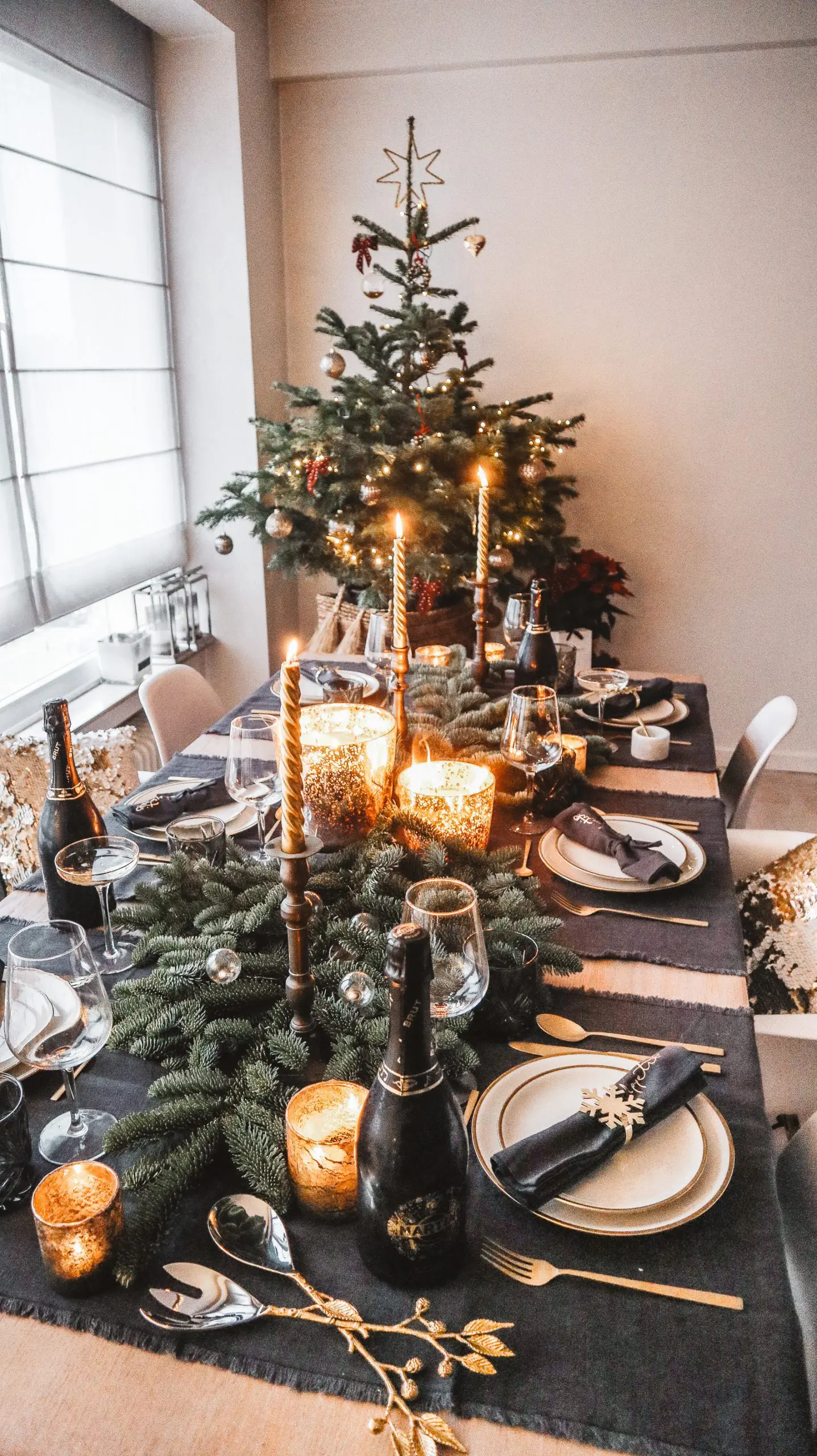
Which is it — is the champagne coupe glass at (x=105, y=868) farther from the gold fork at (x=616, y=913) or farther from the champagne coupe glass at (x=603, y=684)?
the champagne coupe glass at (x=603, y=684)

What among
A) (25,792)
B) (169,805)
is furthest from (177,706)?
(169,805)

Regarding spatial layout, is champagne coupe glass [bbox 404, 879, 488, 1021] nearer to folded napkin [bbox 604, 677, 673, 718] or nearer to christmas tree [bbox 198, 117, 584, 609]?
folded napkin [bbox 604, 677, 673, 718]

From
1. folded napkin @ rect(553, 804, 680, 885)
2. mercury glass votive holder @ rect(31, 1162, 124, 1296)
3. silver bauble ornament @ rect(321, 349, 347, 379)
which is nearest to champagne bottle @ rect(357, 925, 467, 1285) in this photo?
mercury glass votive holder @ rect(31, 1162, 124, 1296)

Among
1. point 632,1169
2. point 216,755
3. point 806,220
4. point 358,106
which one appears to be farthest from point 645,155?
point 632,1169

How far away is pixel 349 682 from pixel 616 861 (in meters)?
0.85

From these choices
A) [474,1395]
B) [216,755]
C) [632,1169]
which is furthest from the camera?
[216,755]

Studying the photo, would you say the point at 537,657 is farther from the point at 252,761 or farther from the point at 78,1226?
the point at 78,1226

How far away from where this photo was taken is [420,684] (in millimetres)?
1948

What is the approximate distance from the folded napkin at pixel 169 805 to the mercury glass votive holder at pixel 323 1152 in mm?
750

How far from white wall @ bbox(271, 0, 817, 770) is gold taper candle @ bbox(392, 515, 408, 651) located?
2.55 metres

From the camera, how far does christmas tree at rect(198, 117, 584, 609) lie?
2.88 meters

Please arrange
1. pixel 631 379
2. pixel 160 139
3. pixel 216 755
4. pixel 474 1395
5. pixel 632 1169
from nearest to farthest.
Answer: pixel 474 1395
pixel 632 1169
pixel 216 755
pixel 160 139
pixel 631 379

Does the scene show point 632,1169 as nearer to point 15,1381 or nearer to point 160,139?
point 15,1381

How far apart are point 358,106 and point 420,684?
2.60 meters
